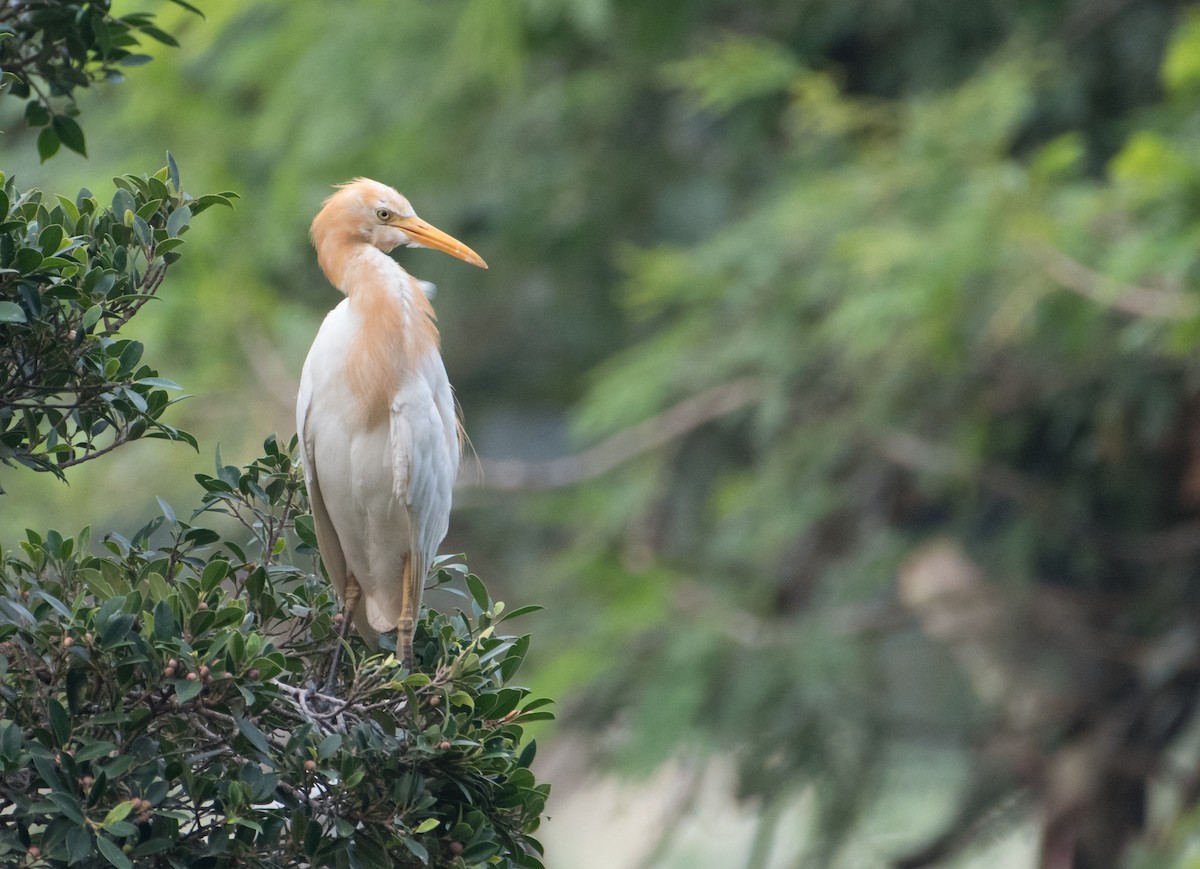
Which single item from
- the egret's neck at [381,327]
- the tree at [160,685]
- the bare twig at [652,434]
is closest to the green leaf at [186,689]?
the tree at [160,685]

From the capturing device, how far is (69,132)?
1.51 metres

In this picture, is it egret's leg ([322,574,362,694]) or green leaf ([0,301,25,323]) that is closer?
green leaf ([0,301,25,323])

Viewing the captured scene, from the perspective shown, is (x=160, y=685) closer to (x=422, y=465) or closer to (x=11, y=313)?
(x=11, y=313)

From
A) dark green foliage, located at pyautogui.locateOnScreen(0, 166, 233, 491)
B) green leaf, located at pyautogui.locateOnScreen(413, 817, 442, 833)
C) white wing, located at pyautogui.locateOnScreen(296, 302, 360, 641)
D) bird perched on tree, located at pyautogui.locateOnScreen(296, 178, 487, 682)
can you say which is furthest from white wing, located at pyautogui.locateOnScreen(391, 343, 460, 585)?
green leaf, located at pyautogui.locateOnScreen(413, 817, 442, 833)

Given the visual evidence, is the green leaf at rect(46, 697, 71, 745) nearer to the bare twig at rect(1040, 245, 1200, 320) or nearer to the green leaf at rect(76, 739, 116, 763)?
the green leaf at rect(76, 739, 116, 763)

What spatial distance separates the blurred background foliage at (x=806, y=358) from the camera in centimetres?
359

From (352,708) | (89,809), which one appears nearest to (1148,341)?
(352,708)

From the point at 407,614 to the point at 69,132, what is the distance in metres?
0.66

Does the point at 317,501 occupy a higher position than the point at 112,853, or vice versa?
the point at 317,501

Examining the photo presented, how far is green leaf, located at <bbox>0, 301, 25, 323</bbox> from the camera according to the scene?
1139 millimetres

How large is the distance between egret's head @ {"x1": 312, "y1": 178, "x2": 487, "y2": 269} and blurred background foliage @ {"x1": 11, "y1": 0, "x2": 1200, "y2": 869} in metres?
1.71

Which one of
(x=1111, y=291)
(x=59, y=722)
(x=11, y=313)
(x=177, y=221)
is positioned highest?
(x=1111, y=291)

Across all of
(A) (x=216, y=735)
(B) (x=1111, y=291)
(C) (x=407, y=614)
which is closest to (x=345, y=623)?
(C) (x=407, y=614)

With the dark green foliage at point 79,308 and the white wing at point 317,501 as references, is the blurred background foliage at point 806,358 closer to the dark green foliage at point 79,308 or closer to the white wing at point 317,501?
the white wing at point 317,501
